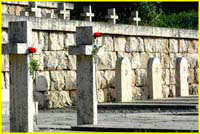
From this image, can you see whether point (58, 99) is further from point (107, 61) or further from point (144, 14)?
point (144, 14)

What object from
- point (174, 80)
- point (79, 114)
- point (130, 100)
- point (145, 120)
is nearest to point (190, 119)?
point (145, 120)

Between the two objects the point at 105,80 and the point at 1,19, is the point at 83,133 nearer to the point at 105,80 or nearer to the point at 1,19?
the point at 1,19

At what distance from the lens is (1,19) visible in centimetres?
1578

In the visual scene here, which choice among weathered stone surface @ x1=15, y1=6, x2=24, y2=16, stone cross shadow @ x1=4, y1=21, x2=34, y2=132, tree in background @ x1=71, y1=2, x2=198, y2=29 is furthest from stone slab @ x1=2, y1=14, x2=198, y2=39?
tree in background @ x1=71, y1=2, x2=198, y2=29

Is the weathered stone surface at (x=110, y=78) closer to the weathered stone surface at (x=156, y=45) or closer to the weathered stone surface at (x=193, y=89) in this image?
the weathered stone surface at (x=156, y=45)

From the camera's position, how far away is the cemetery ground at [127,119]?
11.5 m

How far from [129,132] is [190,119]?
99.1 inches

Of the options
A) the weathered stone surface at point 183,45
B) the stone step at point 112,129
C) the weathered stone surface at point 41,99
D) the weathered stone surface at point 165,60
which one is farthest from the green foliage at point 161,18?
the stone step at point 112,129

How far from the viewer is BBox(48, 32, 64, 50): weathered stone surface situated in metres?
17.6

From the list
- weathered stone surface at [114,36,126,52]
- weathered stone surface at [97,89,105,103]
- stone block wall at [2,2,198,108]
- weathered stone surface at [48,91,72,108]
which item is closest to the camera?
stone block wall at [2,2,198,108]

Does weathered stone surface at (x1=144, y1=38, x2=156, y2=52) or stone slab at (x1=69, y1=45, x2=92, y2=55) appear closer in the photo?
stone slab at (x1=69, y1=45, x2=92, y2=55)

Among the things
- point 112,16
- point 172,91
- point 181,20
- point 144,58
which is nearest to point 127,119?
point 112,16

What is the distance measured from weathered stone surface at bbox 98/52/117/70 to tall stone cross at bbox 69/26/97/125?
715 centimetres

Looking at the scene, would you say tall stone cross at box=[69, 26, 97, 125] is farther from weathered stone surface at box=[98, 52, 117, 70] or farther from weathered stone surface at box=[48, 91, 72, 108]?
weathered stone surface at box=[98, 52, 117, 70]
